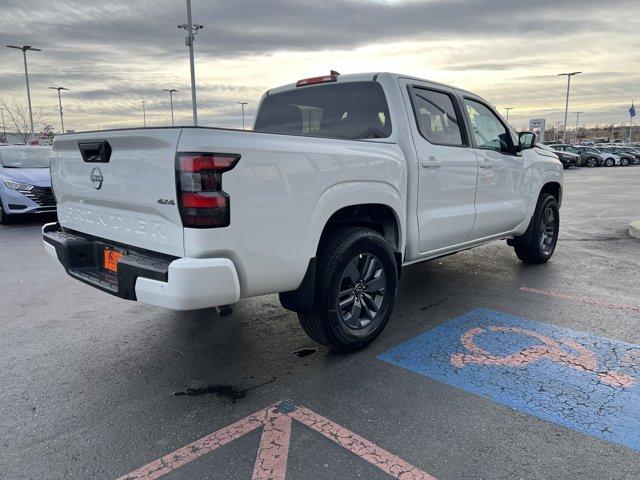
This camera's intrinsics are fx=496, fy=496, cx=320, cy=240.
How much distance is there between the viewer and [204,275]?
262 cm

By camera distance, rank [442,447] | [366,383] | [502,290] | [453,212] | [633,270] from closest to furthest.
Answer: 1. [442,447]
2. [366,383]
3. [453,212]
4. [502,290]
5. [633,270]

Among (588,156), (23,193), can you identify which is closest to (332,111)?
(23,193)

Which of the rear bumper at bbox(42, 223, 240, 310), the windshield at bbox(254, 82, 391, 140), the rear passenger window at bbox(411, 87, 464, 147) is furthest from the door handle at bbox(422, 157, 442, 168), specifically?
the rear bumper at bbox(42, 223, 240, 310)

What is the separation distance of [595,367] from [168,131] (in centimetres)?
313

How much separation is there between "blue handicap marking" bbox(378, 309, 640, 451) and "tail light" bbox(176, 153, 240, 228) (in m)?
1.69

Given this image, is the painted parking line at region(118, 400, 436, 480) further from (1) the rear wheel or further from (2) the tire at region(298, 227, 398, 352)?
(1) the rear wheel

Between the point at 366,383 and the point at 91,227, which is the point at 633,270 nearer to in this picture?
the point at 366,383

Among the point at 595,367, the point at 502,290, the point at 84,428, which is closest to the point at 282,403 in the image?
the point at 84,428

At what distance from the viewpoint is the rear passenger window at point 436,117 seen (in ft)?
13.6

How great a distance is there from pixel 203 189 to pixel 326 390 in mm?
1465

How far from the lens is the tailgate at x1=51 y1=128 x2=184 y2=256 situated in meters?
2.71

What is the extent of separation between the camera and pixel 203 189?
2584mm

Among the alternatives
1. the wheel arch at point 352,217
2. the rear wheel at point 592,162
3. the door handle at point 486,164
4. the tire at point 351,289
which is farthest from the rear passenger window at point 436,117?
the rear wheel at point 592,162

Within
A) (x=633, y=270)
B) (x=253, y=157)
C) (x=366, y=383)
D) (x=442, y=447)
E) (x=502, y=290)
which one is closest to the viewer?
(x=442, y=447)
